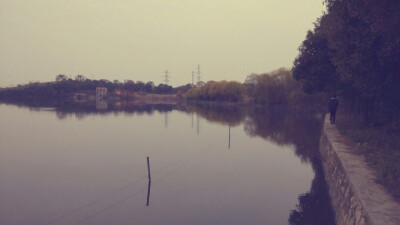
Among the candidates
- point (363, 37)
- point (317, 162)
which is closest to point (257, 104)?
point (317, 162)

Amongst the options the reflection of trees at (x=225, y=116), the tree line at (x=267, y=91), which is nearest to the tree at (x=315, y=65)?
the reflection of trees at (x=225, y=116)

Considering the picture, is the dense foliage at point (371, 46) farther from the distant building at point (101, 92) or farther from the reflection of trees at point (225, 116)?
the distant building at point (101, 92)

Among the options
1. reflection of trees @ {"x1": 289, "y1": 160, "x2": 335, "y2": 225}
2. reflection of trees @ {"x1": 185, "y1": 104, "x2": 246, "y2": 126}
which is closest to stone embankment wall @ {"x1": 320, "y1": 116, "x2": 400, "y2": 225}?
reflection of trees @ {"x1": 289, "y1": 160, "x2": 335, "y2": 225}

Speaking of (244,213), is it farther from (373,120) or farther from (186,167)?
(373,120)

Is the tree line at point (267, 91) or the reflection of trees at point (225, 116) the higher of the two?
the tree line at point (267, 91)

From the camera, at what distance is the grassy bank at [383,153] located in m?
9.67

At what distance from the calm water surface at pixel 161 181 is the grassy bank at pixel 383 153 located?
117 inches

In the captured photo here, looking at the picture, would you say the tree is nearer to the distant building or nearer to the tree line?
the tree line

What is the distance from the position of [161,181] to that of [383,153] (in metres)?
11.3

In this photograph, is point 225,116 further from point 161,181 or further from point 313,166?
point 161,181

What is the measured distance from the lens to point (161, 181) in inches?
720

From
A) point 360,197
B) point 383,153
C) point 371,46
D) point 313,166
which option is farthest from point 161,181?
point 371,46

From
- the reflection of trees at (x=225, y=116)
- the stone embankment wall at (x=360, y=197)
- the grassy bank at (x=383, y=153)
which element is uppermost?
the grassy bank at (x=383, y=153)

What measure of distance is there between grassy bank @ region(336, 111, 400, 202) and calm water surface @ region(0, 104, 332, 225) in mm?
2973
